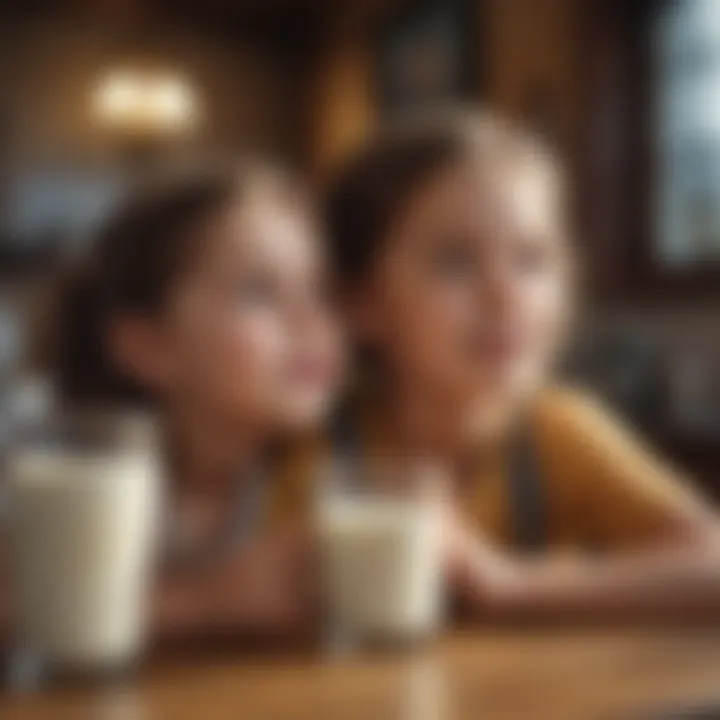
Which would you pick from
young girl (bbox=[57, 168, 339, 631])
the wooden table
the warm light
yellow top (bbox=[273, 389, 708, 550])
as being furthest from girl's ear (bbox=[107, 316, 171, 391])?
the warm light

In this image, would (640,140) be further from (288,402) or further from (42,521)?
(42,521)

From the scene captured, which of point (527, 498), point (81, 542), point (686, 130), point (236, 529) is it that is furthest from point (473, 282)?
point (686, 130)

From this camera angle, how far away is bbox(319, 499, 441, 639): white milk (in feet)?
2.17

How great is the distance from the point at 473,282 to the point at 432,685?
0.46m

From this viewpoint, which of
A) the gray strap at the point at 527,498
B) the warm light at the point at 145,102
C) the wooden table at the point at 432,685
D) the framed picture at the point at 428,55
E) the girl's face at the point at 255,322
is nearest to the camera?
the wooden table at the point at 432,685

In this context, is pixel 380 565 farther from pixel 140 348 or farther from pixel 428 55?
pixel 428 55

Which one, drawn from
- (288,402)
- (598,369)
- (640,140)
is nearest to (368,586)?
(288,402)

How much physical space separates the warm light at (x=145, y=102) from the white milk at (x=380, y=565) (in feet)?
9.66

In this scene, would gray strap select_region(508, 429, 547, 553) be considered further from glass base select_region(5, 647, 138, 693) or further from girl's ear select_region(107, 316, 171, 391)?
glass base select_region(5, 647, 138, 693)

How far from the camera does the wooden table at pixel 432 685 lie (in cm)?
52

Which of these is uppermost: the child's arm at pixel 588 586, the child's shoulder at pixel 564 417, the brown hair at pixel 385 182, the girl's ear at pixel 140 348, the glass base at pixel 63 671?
the brown hair at pixel 385 182

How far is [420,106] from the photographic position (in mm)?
2889

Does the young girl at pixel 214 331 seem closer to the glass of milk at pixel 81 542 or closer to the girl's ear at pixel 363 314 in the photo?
the girl's ear at pixel 363 314

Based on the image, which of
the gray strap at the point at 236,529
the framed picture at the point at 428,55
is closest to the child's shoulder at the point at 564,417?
the gray strap at the point at 236,529
